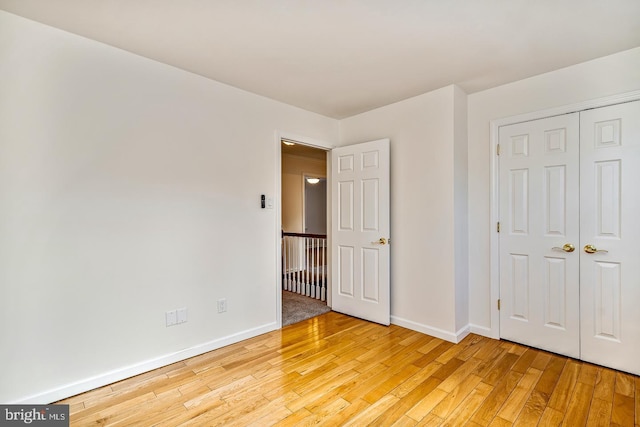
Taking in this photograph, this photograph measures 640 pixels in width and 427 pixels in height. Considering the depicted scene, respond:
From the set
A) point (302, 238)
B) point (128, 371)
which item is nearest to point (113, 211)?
point (128, 371)

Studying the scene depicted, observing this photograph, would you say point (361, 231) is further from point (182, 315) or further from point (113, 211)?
point (113, 211)

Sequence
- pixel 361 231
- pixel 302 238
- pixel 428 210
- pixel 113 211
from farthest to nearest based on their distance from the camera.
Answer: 1. pixel 302 238
2. pixel 361 231
3. pixel 428 210
4. pixel 113 211

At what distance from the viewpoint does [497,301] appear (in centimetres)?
296

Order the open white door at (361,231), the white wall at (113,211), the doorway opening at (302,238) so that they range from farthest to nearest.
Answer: the doorway opening at (302,238) < the open white door at (361,231) < the white wall at (113,211)

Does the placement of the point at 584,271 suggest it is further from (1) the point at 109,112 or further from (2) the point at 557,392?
(1) the point at 109,112

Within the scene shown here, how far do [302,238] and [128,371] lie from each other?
298cm

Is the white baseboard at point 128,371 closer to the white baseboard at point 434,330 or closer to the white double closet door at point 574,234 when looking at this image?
the white baseboard at point 434,330

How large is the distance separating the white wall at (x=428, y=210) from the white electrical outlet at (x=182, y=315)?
2.14 m

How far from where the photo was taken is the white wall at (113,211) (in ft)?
6.24

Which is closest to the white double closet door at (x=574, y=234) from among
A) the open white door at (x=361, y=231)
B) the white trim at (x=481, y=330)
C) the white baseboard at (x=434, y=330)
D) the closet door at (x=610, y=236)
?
the closet door at (x=610, y=236)

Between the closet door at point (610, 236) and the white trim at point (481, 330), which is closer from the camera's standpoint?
the closet door at point (610, 236)

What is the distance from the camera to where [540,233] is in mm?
2729

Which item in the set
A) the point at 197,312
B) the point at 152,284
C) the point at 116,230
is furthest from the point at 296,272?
the point at 116,230

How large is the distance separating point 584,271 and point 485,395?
4.51 feet
